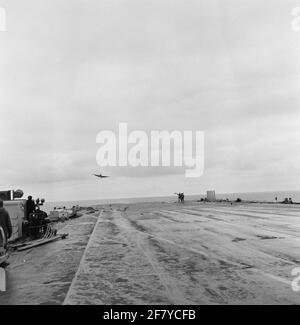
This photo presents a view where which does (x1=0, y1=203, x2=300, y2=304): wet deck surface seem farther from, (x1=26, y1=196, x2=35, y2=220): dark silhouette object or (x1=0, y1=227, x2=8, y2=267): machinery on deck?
(x1=26, y1=196, x2=35, y2=220): dark silhouette object

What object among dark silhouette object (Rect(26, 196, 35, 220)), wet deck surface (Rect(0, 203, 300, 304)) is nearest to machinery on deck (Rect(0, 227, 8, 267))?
wet deck surface (Rect(0, 203, 300, 304))

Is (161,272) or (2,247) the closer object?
(161,272)

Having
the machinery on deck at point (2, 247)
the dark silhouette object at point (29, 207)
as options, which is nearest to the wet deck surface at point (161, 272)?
the machinery on deck at point (2, 247)

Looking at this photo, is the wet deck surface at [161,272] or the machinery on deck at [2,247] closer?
the wet deck surface at [161,272]

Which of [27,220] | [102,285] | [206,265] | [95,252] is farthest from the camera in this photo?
[27,220]

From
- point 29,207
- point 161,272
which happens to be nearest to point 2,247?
point 161,272

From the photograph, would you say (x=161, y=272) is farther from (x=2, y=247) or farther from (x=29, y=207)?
(x=29, y=207)

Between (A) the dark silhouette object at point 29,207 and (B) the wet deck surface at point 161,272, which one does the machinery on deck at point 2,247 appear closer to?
(B) the wet deck surface at point 161,272

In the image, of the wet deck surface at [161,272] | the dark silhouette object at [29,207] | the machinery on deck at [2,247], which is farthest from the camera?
the dark silhouette object at [29,207]

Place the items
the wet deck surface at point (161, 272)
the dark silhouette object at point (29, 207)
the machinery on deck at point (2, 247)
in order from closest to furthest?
the wet deck surface at point (161, 272), the machinery on deck at point (2, 247), the dark silhouette object at point (29, 207)

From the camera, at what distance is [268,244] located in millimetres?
14906

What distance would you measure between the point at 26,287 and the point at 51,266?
9.10 ft
